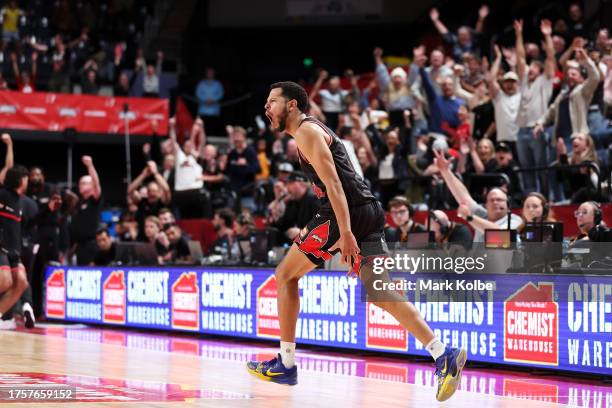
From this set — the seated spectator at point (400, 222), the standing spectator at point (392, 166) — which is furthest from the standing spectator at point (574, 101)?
the seated spectator at point (400, 222)

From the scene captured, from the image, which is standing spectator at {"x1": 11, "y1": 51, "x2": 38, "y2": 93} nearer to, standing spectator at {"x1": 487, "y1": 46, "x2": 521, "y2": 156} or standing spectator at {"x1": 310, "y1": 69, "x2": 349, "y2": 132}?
standing spectator at {"x1": 310, "y1": 69, "x2": 349, "y2": 132}

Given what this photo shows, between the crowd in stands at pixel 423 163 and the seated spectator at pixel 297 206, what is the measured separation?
2 centimetres

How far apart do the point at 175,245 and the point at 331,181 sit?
9.36 m

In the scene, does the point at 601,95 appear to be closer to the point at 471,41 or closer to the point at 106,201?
the point at 471,41

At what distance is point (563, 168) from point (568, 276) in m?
3.57

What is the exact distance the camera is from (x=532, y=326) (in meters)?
9.51

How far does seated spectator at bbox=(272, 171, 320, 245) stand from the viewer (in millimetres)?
13688

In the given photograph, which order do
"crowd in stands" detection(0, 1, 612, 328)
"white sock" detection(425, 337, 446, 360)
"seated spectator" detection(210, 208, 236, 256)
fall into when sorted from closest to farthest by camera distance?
"white sock" detection(425, 337, 446, 360) → "crowd in stands" detection(0, 1, 612, 328) → "seated spectator" detection(210, 208, 236, 256)

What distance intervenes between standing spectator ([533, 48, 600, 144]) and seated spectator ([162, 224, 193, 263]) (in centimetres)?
558

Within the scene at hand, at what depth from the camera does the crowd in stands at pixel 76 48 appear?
24.8 metres

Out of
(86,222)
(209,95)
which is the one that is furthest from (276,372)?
(209,95)

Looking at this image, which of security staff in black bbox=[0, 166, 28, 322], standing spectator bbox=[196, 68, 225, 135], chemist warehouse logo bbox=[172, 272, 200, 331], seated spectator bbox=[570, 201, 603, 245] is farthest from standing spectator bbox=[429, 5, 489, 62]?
seated spectator bbox=[570, 201, 603, 245]

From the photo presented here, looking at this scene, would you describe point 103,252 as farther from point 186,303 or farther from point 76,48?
point 76,48

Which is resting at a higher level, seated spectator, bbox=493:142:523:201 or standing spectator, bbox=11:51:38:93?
standing spectator, bbox=11:51:38:93
